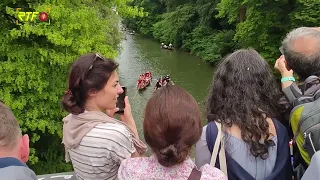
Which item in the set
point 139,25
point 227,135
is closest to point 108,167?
point 227,135

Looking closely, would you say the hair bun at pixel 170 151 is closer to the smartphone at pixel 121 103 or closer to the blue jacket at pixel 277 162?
the blue jacket at pixel 277 162

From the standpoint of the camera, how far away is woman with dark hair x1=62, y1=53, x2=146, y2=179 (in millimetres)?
1894

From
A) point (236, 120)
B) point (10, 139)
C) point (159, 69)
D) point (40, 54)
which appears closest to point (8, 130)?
point (10, 139)

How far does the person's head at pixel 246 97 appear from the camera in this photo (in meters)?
1.88

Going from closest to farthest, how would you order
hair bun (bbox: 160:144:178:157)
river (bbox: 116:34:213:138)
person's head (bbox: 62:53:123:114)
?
hair bun (bbox: 160:144:178:157)
person's head (bbox: 62:53:123:114)
river (bbox: 116:34:213:138)

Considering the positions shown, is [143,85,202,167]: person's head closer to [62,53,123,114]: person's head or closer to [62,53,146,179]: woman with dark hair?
[62,53,146,179]: woman with dark hair

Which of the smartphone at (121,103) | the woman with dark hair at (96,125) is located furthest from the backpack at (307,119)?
the smartphone at (121,103)

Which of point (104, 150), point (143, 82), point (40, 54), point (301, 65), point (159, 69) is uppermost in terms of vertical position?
point (301, 65)

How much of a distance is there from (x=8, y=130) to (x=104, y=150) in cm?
48

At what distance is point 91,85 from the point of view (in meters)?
2.00

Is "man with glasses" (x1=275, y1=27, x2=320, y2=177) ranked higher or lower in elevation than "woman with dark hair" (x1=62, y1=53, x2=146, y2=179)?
higher

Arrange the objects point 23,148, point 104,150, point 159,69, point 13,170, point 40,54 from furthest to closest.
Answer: point 159,69, point 40,54, point 104,150, point 23,148, point 13,170

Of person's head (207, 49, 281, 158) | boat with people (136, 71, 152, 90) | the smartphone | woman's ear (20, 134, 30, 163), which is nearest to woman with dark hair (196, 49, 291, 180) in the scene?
person's head (207, 49, 281, 158)

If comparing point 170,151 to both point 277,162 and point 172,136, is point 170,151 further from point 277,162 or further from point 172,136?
point 277,162
